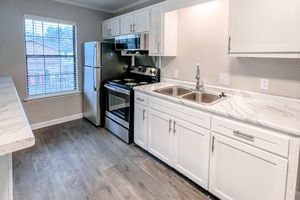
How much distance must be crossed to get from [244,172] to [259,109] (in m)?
0.59

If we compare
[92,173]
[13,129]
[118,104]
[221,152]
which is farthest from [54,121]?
[221,152]

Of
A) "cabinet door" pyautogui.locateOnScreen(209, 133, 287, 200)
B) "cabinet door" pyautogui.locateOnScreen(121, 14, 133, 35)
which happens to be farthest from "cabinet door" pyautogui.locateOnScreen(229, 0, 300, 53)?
"cabinet door" pyautogui.locateOnScreen(121, 14, 133, 35)

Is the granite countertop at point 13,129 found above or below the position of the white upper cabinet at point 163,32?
below

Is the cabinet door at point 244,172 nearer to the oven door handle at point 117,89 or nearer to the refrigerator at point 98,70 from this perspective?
the oven door handle at point 117,89

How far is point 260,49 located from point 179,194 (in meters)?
1.60

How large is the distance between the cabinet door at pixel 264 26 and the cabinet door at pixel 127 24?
5.93 ft

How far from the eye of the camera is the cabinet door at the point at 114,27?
3.73 meters

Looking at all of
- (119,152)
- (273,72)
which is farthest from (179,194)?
(273,72)

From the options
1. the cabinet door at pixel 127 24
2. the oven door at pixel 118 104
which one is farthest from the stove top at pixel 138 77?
the cabinet door at pixel 127 24

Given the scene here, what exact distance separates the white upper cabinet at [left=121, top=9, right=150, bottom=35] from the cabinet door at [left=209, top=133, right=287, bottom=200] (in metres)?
2.05

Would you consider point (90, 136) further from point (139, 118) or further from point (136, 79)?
point (136, 79)

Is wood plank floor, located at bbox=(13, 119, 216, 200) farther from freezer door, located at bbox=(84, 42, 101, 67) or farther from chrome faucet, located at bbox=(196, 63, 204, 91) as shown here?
freezer door, located at bbox=(84, 42, 101, 67)

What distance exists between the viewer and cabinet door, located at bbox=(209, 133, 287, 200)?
150cm

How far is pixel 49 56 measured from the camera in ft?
12.6
